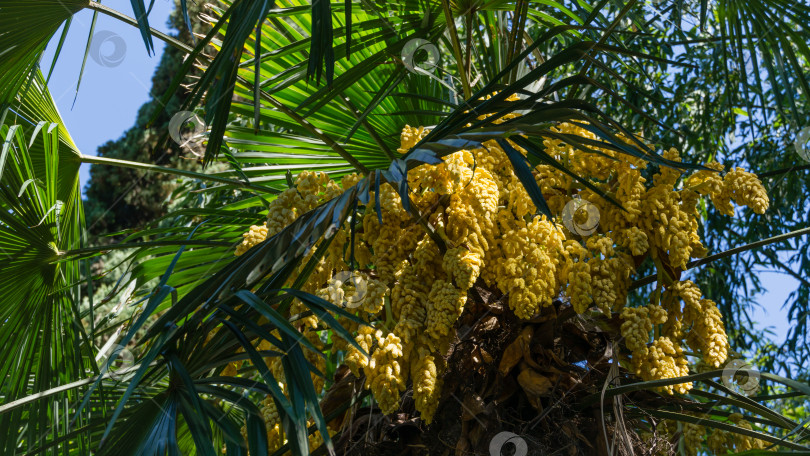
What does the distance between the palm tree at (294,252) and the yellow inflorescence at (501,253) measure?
0.06m


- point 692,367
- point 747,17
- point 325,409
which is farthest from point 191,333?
point 747,17

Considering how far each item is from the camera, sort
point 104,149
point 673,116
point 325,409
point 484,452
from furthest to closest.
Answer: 1. point 104,149
2. point 673,116
3. point 325,409
4. point 484,452

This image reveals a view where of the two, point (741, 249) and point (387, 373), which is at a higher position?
point (741, 249)

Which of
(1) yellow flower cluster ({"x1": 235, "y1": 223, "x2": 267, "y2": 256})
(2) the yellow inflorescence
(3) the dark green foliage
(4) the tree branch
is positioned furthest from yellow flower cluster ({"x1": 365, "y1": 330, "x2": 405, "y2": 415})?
(3) the dark green foliage

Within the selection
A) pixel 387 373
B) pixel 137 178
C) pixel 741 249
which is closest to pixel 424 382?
pixel 387 373

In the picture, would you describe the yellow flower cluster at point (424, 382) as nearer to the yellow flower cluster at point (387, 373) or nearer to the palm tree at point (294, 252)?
the yellow flower cluster at point (387, 373)

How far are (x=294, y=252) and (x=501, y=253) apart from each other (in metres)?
0.56

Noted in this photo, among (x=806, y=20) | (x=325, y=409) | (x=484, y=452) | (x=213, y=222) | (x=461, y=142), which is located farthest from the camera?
(x=213, y=222)

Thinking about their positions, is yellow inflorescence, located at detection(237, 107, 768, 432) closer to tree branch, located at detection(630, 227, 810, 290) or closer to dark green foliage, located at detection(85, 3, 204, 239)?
tree branch, located at detection(630, 227, 810, 290)

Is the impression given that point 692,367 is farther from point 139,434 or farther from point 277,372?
point 139,434

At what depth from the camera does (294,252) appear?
1370mm

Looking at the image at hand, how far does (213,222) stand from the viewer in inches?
98.9

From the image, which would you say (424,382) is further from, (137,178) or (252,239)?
(137,178)

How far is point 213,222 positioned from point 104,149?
847cm
